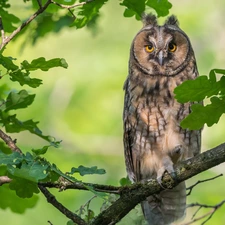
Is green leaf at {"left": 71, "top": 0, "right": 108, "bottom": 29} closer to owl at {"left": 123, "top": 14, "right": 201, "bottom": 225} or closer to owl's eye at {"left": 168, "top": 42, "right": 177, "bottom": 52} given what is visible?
owl at {"left": 123, "top": 14, "right": 201, "bottom": 225}

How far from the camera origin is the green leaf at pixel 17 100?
7.88ft

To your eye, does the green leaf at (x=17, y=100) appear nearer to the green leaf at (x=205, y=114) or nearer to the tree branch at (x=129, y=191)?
the tree branch at (x=129, y=191)

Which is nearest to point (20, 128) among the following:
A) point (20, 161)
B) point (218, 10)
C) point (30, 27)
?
point (20, 161)

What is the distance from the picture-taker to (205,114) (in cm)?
209

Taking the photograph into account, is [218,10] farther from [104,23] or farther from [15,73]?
[15,73]

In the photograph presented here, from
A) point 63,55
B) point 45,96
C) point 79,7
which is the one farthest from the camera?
point 63,55

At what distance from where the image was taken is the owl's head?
3.54m

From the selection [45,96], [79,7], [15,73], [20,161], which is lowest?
[20,161]

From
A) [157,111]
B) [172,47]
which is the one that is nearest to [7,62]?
[157,111]

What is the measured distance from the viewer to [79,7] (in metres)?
2.55

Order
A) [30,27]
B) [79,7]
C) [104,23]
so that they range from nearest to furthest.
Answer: [79,7]
[30,27]
[104,23]

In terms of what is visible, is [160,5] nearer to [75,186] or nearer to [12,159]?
[75,186]

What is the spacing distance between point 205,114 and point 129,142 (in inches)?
62.9

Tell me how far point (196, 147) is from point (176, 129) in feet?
0.62
